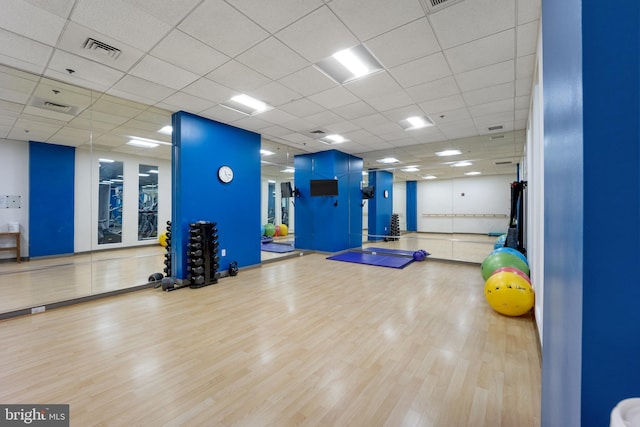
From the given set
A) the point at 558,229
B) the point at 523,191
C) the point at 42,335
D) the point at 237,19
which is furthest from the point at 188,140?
the point at 523,191

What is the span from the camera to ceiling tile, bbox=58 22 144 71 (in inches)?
107

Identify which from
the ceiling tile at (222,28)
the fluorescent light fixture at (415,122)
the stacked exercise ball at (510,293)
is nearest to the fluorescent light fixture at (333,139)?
the fluorescent light fixture at (415,122)

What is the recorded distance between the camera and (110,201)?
24.7 ft

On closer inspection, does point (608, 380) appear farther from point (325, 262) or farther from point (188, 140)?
point (325, 262)

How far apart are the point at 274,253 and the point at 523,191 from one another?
6677 millimetres

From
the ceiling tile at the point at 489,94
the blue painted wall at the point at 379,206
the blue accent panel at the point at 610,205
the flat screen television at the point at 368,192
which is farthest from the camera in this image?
the blue painted wall at the point at 379,206

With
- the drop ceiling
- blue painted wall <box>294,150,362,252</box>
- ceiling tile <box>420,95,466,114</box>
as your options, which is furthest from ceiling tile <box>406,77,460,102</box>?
blue painted wall <box>294,150,362,252</box>

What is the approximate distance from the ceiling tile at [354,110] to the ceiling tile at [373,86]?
368 mm

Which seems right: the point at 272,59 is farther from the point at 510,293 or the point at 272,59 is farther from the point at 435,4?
the point at 510,293

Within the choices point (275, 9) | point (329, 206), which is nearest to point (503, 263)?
point (275, 9)

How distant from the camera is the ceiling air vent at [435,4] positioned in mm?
2332

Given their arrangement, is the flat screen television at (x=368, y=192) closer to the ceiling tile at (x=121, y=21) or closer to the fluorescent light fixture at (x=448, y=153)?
the fluorescent light fixture at (x=448, y=153)

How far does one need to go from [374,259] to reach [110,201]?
774cm

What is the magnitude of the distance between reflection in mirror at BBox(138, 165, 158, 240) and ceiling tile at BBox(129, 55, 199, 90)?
590cm
